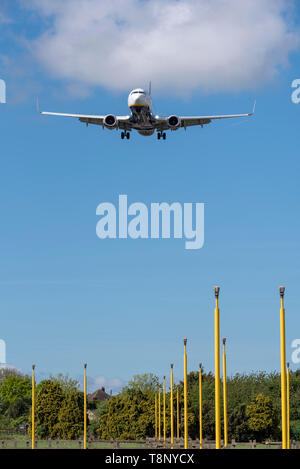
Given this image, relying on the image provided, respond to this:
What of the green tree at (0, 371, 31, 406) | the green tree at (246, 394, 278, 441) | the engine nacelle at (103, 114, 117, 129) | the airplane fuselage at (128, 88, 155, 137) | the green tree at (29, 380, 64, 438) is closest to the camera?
the engine nacelle at (103, 114, 117, 129)

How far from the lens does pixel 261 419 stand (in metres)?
105

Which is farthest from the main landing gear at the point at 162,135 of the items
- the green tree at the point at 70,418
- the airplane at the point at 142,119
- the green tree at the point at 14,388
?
the green tree at the point at 14,388

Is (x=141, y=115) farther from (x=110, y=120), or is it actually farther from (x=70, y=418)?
(x=70, y=418)

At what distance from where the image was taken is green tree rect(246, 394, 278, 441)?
105m

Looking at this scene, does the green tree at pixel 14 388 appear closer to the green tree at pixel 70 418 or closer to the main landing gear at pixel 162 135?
the green tree at pixel 70 418

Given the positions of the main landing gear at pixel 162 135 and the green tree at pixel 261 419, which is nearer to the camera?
the main landing gear at pixel 162 135

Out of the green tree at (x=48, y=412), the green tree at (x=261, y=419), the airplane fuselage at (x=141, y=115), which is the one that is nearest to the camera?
the airplane fuselage at (x=141, y=115)

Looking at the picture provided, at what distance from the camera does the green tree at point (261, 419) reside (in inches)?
4126

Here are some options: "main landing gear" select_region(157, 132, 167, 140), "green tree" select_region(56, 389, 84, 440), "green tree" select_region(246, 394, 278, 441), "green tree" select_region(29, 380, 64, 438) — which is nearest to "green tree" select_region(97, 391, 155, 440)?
"green tree" select_region(56, 389, 84, 440)

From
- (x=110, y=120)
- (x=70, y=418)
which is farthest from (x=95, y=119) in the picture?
(x=70, y=418)

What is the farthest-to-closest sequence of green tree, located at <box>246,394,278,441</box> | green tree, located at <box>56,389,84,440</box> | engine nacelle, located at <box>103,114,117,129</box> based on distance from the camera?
1. green tree, located at <box>246,394,278,441</box>
2. green tree, located at <box>56,389,84,440</box>
3. engine nacelle, located at <box>103,114,117,129</box>

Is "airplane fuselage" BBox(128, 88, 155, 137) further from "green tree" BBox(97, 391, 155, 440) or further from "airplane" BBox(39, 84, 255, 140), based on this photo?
"green tree" BBox(97, 391, 155, 440)
